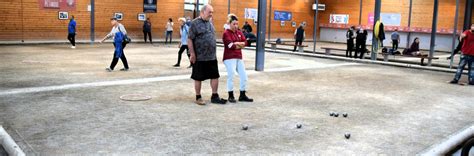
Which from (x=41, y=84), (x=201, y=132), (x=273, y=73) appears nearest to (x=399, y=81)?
(x=273, y=73)

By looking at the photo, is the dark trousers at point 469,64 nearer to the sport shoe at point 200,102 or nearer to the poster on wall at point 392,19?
the sport shoe at point 200,102

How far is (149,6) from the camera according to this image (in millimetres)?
28203

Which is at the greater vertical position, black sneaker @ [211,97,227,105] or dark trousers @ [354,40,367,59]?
dark trousers @ [354,40,367,59]

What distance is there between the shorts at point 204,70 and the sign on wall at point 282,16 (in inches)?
1057

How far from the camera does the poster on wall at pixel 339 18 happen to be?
34.8 metres

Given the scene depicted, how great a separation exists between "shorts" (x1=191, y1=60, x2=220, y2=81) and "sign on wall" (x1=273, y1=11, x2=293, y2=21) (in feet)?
88.1

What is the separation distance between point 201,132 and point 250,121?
1032 millimetres

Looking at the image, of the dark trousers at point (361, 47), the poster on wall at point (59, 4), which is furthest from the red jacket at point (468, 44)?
the poster on wall at point (59, 4)

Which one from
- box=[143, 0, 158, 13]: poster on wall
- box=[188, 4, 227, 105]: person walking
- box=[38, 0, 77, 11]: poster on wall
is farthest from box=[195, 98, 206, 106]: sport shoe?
box=[143, 0, 158, 13]: poster on wall

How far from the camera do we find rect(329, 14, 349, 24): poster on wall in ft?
114

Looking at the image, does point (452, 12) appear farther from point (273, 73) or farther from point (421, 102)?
point (421, 102)

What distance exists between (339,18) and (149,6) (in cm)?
1490

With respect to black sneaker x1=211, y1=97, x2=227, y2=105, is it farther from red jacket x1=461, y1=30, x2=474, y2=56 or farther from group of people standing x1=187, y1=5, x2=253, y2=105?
red jacket x1=461, y1=30, x2=474, y2=56

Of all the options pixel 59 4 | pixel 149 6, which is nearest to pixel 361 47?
pixel 149 6
